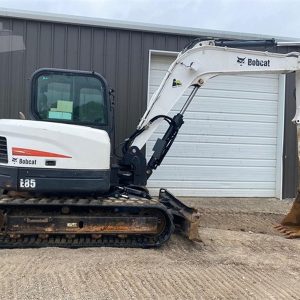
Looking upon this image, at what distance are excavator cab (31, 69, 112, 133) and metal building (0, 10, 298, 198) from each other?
3392 mm

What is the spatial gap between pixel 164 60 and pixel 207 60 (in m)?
3.90

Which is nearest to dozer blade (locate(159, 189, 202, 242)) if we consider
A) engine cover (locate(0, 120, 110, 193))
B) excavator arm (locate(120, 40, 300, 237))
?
excavator arm (locate(120, 40, 300, 237))

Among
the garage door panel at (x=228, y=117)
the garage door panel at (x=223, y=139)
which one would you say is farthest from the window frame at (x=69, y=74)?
the garage door panel at (x=228, y=117)

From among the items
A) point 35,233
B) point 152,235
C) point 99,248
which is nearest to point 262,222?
point 152,235

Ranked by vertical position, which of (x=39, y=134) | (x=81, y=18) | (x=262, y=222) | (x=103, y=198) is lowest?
(x=262, y=222)

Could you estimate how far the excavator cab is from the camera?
6.40 m

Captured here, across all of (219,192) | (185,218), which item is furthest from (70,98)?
(219,192)

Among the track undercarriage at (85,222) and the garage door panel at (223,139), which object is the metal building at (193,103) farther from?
the track undercarriage at (85,222)

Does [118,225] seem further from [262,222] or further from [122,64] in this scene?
[122,64]

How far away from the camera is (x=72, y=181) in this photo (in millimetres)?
5996

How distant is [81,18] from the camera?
9930 millimetres

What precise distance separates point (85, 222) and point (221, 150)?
229 inches

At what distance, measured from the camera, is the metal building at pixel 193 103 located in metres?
9.86

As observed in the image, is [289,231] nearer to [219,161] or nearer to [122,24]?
[219,161]
